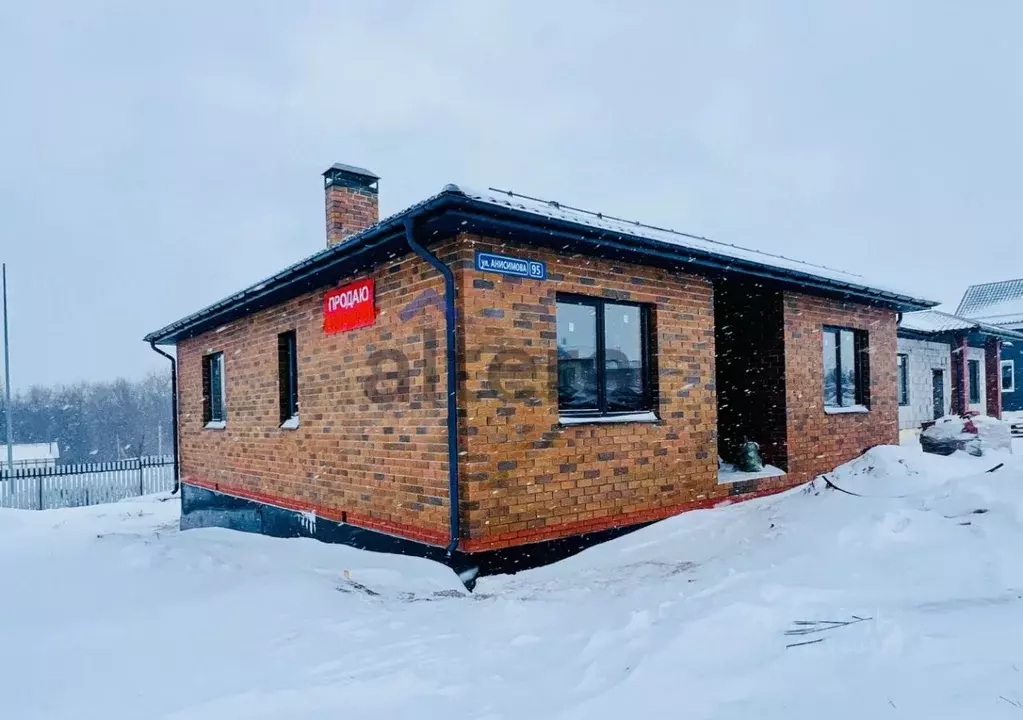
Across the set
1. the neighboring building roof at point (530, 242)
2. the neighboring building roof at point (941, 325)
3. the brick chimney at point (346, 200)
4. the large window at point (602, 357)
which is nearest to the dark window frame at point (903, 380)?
the neighboring building roof at point (941, 325)

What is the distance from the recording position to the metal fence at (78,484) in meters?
18.8

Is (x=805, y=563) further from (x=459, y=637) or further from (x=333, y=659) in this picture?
(x=333, y=659)

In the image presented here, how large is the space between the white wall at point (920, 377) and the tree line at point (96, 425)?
164 ft

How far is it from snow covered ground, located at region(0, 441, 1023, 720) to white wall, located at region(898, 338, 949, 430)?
11.0m

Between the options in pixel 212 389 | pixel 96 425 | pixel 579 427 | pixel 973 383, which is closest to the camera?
pixel 579 427

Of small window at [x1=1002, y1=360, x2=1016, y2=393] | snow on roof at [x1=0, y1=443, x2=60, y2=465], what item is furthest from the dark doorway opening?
snow on roof at [x1=0, y1=443, x2=60, y2=465]

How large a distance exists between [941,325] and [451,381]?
1619cm

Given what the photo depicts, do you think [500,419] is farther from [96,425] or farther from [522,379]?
[96,425]

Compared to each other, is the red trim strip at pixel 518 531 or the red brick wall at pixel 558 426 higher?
the red brick wall at pixel 558 426

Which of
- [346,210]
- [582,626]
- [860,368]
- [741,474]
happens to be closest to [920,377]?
[860,368]

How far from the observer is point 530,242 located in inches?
237

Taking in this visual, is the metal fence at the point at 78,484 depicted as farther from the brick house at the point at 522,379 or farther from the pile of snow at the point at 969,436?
the pile of snow at the point at 969,436

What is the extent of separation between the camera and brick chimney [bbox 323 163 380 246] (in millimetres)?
10219

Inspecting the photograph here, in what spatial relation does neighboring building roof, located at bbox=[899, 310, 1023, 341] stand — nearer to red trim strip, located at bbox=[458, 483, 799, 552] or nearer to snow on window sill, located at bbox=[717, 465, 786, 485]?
snow on window sill, located at bbox=[717, 465, 786, 485]
